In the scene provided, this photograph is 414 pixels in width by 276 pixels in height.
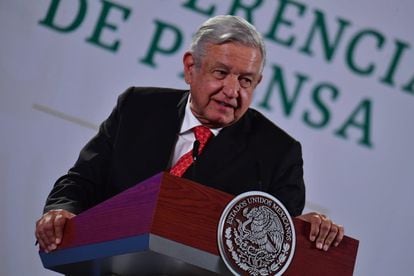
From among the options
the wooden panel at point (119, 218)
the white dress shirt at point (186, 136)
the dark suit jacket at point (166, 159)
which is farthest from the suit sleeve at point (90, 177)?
the wooden panel at point (119, 218)

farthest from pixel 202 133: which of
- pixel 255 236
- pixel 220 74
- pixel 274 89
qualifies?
pixel 274 89

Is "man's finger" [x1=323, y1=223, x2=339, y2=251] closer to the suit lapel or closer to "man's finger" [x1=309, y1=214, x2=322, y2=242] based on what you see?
"man's finger" [x1=309, y1=214, x2=322, y2=242]

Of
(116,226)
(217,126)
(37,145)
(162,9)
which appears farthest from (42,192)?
(116,226)

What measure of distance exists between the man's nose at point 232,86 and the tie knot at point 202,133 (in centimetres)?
12

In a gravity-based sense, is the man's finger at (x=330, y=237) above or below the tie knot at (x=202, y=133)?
below

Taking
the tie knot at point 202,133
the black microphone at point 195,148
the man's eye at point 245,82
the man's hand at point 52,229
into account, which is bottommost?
the man's hand at point 52,229

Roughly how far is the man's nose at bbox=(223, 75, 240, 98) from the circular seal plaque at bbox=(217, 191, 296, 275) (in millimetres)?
413

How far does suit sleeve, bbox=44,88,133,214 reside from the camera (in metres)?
2.01

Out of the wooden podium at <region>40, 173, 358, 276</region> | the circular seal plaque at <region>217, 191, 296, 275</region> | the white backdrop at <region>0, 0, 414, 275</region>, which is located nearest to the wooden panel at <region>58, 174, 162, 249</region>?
the wooden podium at <region>40, 173, 358, 276</region>

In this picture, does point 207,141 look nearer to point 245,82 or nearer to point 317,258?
Answer: point 245,82

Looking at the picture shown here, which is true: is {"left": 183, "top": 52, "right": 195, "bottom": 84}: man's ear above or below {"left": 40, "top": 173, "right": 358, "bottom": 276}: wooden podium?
above

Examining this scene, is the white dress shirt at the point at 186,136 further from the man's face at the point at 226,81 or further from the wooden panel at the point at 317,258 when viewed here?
the wooden panel at the point at 317,258

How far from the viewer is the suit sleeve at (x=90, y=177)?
2.01 m

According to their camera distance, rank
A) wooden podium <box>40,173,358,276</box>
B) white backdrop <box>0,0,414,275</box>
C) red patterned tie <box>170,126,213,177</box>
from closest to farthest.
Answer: wooden podium <box>40,173,358,276</box> → red patterned tie <box>170,126,213,177</box> → white backdrop <box>0,0,414,275</box>
